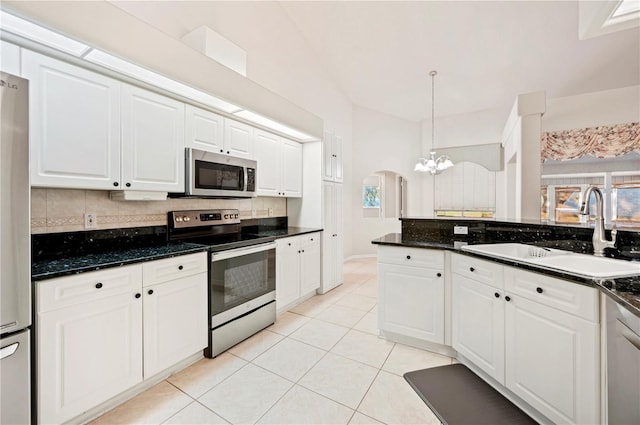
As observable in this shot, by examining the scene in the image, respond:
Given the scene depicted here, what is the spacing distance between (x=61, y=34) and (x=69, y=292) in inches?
54.7

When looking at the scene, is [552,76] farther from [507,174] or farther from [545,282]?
[545,282]

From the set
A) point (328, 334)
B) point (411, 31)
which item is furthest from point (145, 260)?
point (411, 31)

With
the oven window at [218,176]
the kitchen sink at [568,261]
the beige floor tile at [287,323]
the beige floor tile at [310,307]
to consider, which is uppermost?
the oven window at [218,176]

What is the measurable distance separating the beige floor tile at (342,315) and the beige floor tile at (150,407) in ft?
5.28

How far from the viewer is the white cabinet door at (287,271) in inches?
121

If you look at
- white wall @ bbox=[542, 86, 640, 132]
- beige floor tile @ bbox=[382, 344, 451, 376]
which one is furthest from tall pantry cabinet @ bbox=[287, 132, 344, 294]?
white wall @ bbox=[542, 86, 640, 132]

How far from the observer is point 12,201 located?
1.22 metres

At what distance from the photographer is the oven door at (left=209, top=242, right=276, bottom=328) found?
2.30 metres

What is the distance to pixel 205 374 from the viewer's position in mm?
2076

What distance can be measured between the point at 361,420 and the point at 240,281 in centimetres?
145

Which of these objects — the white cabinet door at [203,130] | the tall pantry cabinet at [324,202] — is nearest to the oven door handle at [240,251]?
the white cabinet door at [203,130]

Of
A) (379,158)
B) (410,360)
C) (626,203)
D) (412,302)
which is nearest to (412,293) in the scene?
(412,302)

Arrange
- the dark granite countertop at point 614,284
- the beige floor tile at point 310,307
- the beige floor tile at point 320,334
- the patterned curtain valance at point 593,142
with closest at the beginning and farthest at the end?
the dark granite countertop at point 614,284
the beige floor tile at point 320,334
the beige floor tile at point 310,307
the patterned curtain valance at point 593,142

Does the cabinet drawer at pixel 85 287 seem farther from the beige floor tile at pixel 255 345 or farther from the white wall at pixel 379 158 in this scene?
the white wall at pixel 379 158
